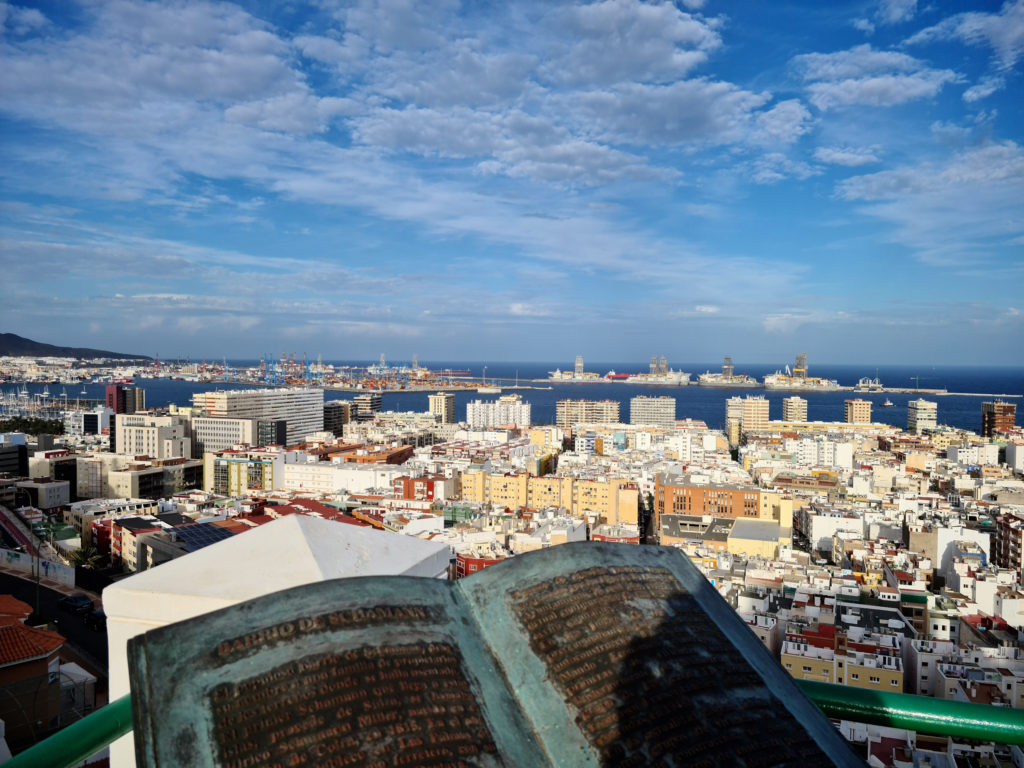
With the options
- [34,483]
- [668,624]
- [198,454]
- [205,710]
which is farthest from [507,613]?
[198,454]

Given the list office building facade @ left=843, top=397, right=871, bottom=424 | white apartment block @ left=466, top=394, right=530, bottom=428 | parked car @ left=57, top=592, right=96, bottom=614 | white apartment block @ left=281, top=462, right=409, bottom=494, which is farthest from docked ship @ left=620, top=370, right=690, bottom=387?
parked car @ left=57, top=592, right=96, bottom=614

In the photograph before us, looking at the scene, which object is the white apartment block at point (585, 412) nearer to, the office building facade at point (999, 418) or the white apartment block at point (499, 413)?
the white apartment block at point (499, 413)

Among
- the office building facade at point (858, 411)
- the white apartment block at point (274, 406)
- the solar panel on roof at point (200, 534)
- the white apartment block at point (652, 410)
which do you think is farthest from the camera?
the white apartment block at point (652, 410)

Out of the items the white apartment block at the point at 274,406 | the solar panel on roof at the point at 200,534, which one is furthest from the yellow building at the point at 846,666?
the white apartment block at the point at 274,406

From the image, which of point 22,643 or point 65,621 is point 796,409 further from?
point 22,643

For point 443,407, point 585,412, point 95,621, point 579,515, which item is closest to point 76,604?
point 95,621

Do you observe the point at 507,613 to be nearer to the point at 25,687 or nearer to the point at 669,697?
the point at 669,697
